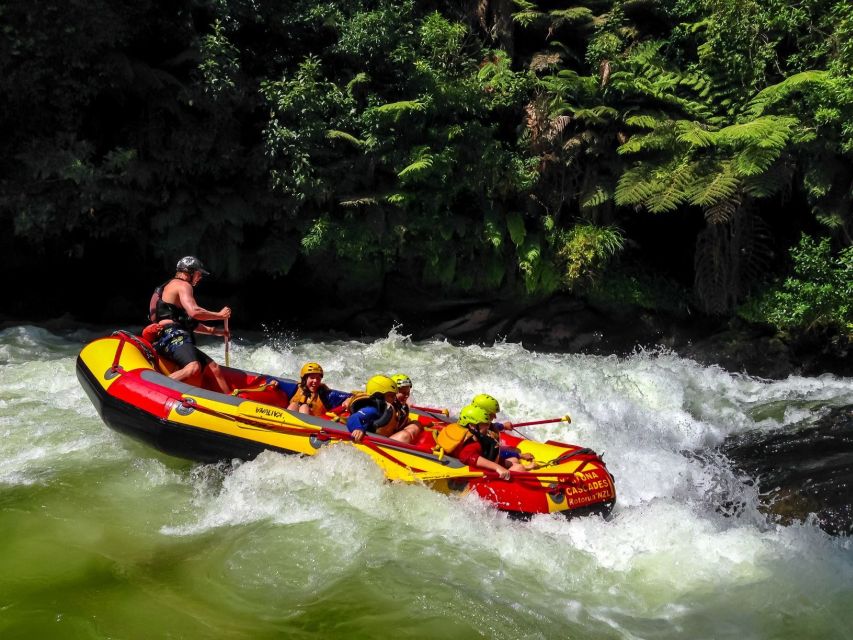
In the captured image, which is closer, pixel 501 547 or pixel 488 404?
pixel 501 547

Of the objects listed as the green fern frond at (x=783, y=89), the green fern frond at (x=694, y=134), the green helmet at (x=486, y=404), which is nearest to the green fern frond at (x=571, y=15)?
the green fern frond at (x=694, y=134)

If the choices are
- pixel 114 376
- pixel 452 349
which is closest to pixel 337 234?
pixel 452 349

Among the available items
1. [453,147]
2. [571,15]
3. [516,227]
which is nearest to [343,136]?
[453,147]

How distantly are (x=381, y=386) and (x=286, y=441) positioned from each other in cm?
86

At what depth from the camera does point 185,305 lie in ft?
19.7

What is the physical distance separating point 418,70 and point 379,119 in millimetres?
970

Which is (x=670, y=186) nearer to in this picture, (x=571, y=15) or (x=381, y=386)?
(x=571, y=15)

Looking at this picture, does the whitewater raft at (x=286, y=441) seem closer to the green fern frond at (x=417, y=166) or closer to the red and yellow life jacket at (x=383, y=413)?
the red and yellow life jacket at (x=383, y=413)

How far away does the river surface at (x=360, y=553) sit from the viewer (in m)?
3.41

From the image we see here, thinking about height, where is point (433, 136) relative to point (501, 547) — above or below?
above

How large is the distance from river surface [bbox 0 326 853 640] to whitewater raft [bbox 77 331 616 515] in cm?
11

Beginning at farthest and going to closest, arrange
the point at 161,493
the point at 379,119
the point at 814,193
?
the point at 379,119 < the point at 814,193 < the point at 161,493

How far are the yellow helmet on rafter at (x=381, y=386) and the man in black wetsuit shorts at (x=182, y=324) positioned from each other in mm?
1549

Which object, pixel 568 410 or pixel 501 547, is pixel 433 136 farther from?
pixel 501 547
